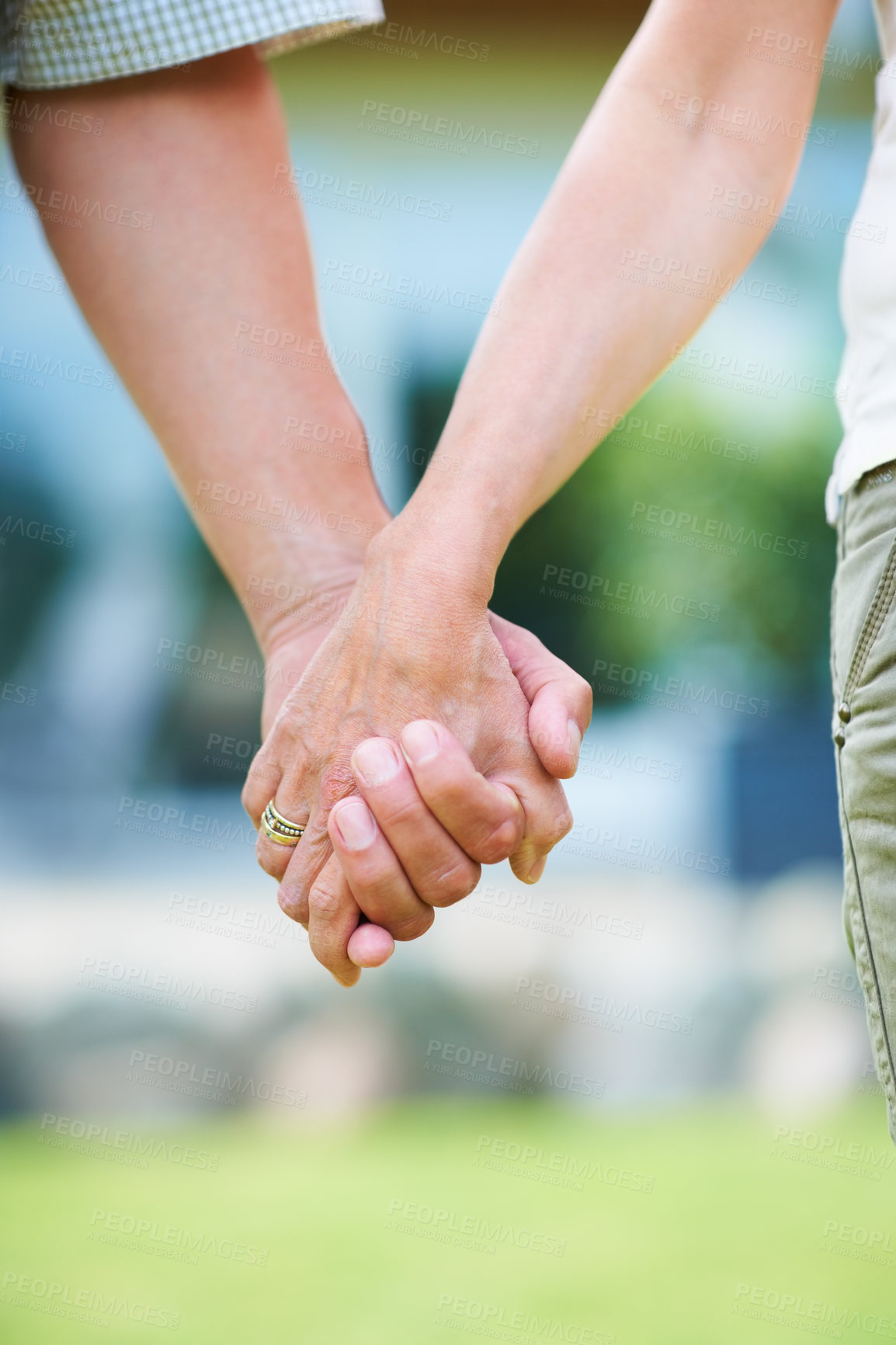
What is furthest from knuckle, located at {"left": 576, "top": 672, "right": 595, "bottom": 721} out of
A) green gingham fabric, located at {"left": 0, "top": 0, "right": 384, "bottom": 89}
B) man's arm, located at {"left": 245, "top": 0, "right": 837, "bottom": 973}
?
→ green gingham fabric, located at {"left": 0, "top": 0, "right": 384, "bottom": 89}

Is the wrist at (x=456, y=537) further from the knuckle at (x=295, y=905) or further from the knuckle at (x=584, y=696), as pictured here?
the knuckle at (x=295, y=905)

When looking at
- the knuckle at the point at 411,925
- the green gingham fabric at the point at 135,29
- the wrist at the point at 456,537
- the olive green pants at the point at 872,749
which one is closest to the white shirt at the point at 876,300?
the olive green pants at the point at 872,749

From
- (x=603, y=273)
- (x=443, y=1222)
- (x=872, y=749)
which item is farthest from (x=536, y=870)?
(x=443, y=1222)

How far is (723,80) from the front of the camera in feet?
3.10

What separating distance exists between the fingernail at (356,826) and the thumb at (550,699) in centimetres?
17

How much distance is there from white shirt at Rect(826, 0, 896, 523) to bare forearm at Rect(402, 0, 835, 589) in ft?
0.62

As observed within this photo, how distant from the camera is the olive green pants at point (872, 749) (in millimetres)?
732

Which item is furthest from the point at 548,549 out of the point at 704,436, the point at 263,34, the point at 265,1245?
the point at 263,34

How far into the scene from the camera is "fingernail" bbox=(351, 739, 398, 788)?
99 centimetres

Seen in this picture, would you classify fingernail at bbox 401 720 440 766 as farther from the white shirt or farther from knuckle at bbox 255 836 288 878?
the white shirt

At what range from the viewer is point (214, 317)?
1.26 m

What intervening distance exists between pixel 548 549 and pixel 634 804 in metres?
0.92

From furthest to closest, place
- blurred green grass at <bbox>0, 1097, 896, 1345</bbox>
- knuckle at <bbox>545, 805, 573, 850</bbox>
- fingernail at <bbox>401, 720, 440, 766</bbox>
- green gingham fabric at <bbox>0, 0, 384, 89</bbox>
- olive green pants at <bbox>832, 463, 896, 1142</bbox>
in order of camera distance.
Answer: blurred green grass at <bbox>0, 1097, 896, 1345</bbox>, green gingham fabric at <bbox>0, 0, 384, 89</bbox>, knuckle at <bbox>545, 805, 573, 850</bbox>, fingernail at <bbox>401, 720, 440, 766</bbox>, olive green pants at <bbox>832, 463, 896, 1142</bbox>

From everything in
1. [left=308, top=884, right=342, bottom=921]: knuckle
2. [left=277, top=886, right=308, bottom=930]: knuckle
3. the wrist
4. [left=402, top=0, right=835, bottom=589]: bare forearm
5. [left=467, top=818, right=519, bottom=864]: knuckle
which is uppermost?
[left=402, top=0, right=835, bottom=589]: bare forearm
